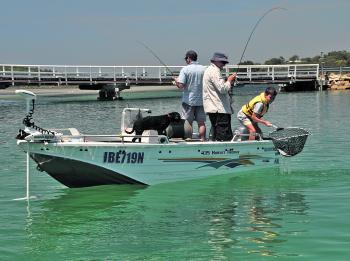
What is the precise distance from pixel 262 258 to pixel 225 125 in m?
4.92

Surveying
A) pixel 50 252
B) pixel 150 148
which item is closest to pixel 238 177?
pixel 150 148

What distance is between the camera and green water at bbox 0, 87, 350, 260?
7.18 m

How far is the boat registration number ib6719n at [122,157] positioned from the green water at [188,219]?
0.58 metres

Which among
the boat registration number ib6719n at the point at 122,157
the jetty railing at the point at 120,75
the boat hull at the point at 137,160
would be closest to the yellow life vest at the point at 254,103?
the boat hull at the point at 137,160

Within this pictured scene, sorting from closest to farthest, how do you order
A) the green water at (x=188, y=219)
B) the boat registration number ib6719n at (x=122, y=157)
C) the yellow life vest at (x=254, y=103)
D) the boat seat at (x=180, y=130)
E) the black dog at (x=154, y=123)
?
the green water at (x=188, y=219) → the boat registration number ib6719n at (x=122, y=157) → the black dog at (x=154, y=123) → the boat seat at (x=180, y=130) → the yellow life vest at (x=254, y=103)

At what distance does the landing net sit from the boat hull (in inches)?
23.3

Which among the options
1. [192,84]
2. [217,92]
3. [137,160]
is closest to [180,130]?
[192,84]

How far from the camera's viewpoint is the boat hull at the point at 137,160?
988 centimetres

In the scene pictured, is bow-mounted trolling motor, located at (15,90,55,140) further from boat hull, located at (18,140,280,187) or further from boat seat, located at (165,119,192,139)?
boat seat, located at (165,119,192,139)

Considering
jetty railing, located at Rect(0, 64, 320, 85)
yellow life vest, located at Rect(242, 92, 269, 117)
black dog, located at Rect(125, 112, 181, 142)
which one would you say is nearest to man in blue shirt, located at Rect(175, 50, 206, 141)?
black dog, located at Rect(125, 112, 181, 142)

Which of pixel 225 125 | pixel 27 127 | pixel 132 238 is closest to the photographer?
pixel 132 238

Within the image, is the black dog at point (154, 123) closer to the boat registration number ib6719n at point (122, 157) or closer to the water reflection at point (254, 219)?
the boat registration number ib6719n at point (122, 157)

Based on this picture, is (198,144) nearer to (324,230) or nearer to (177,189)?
(177,189)

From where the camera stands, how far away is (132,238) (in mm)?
7750
